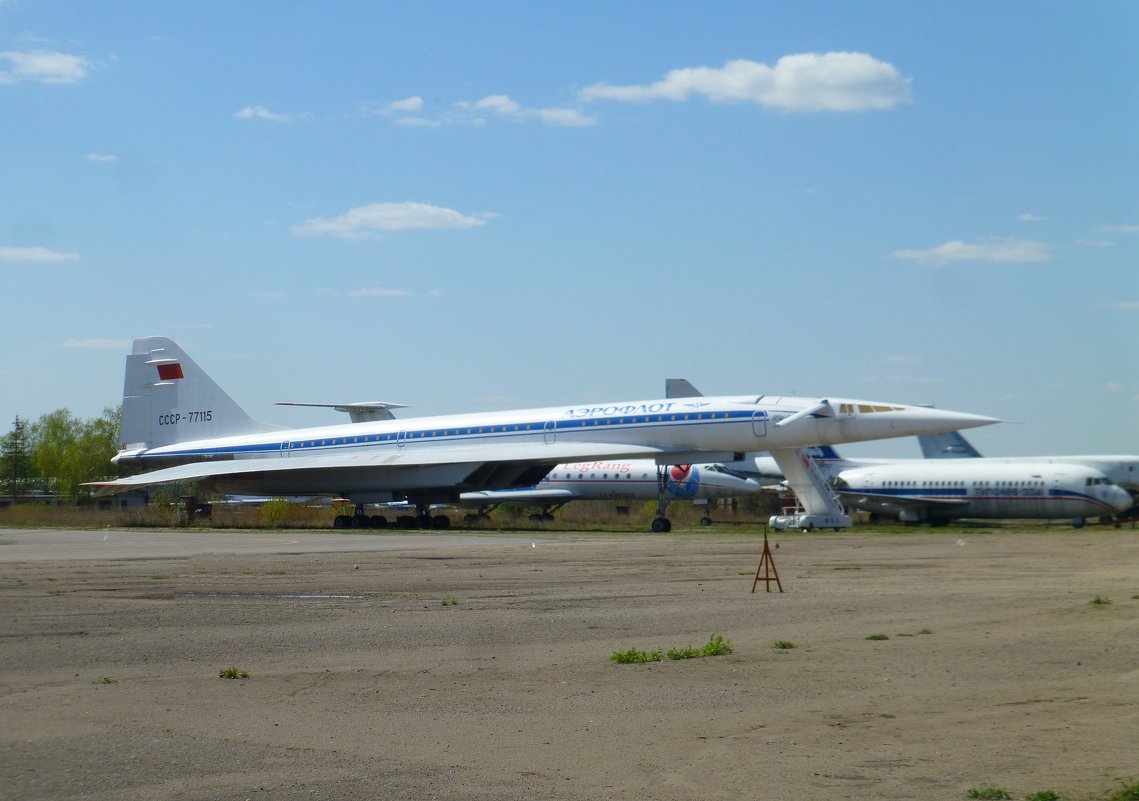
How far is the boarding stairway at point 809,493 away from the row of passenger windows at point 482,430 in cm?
284

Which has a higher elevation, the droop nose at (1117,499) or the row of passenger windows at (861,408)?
the row of passenger windows at (861,408)

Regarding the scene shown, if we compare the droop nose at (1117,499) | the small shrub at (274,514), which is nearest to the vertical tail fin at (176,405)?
the small shrub at (274,514)

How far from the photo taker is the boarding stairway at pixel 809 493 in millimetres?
38000

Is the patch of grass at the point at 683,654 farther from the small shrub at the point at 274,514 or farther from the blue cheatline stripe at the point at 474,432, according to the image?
the small shrub at the point at 274,514

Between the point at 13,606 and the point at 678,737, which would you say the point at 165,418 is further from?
the point at 678,737

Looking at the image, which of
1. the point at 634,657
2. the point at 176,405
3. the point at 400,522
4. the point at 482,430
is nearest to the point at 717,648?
the point at 634,657

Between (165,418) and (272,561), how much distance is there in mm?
30627

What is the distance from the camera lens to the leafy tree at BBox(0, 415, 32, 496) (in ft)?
312

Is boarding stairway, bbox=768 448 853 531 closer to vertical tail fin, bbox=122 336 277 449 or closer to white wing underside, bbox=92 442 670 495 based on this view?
white wing underside, bbox=92 442 670 495

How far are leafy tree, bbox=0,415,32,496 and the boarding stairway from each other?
244 feet

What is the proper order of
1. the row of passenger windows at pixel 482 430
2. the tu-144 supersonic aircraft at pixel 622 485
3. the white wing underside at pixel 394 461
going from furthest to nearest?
the tu-144 supersonic aircraft at pixel 622 485
the white wing underside at pixel 394 461
the row of passenger windows at pixel 482 430

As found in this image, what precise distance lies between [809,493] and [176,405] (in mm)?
25861

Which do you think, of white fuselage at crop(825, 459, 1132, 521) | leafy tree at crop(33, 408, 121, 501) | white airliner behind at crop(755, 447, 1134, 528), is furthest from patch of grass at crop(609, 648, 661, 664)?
leafy tree at crop(33, 408, 121, 501)

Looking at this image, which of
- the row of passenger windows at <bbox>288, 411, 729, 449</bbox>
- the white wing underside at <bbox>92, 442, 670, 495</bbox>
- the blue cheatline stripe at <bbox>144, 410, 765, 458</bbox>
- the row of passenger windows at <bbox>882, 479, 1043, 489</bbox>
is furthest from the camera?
the row of passenger windows at <bbox>882, 479, 1043, 489</bbox>
